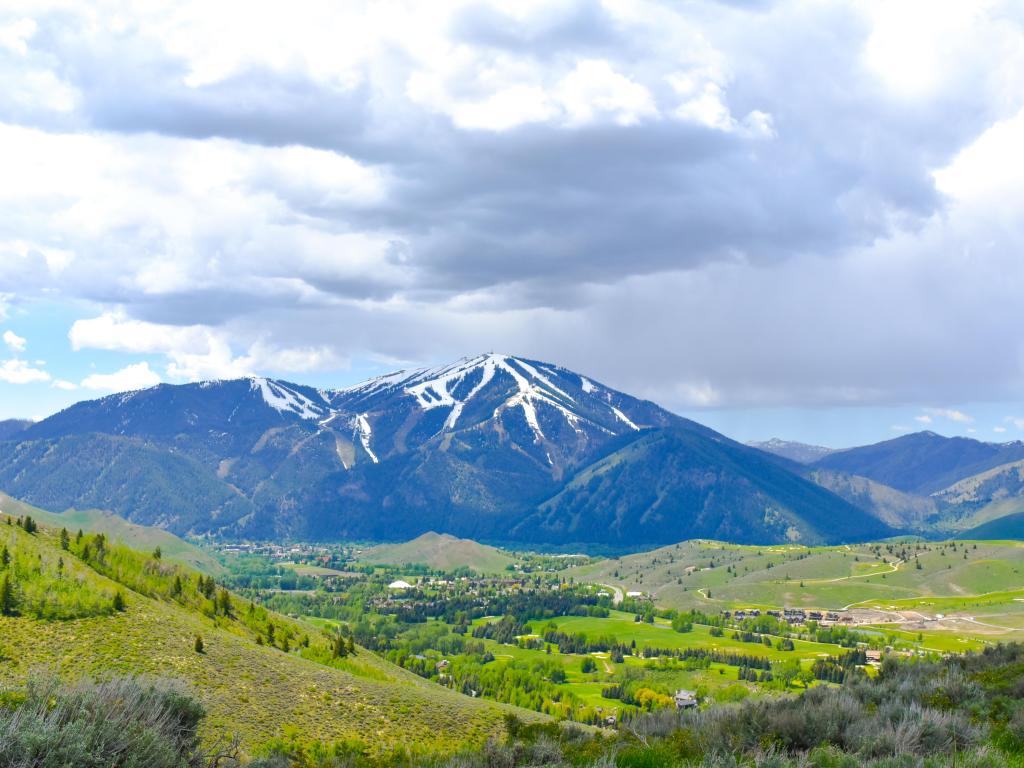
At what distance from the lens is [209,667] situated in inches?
2379

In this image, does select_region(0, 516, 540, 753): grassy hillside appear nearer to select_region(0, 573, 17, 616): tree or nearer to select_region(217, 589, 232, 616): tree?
select_region(0, 573, 17, 616): tree

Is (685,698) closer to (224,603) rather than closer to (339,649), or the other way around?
(339,649)

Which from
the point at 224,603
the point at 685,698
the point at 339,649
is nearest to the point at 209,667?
the point at 339,649

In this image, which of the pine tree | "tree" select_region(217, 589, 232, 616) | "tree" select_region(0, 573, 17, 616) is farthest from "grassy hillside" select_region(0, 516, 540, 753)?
"tree" select_region(217, 589, 232, 616)

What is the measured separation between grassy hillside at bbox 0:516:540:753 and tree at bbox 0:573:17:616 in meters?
0.17

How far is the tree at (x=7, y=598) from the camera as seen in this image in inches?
2400

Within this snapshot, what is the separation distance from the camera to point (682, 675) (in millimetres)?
163000

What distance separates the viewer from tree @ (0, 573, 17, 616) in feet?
200

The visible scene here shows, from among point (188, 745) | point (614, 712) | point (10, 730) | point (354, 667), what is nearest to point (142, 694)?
point (188, 745)

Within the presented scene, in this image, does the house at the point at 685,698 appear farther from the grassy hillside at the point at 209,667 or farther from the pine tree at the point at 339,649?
the grassy hillside at the point at 209,667

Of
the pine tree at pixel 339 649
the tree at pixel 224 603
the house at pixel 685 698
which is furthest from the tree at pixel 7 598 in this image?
the house at pixel 685 698

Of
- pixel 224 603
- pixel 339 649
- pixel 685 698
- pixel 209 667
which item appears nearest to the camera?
pixel 209 667

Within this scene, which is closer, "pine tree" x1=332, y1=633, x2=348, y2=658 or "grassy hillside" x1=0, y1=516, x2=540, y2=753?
"grassy hillside" x1=0, y1=516, x2=540, y2=753

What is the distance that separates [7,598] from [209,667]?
1637 cm
